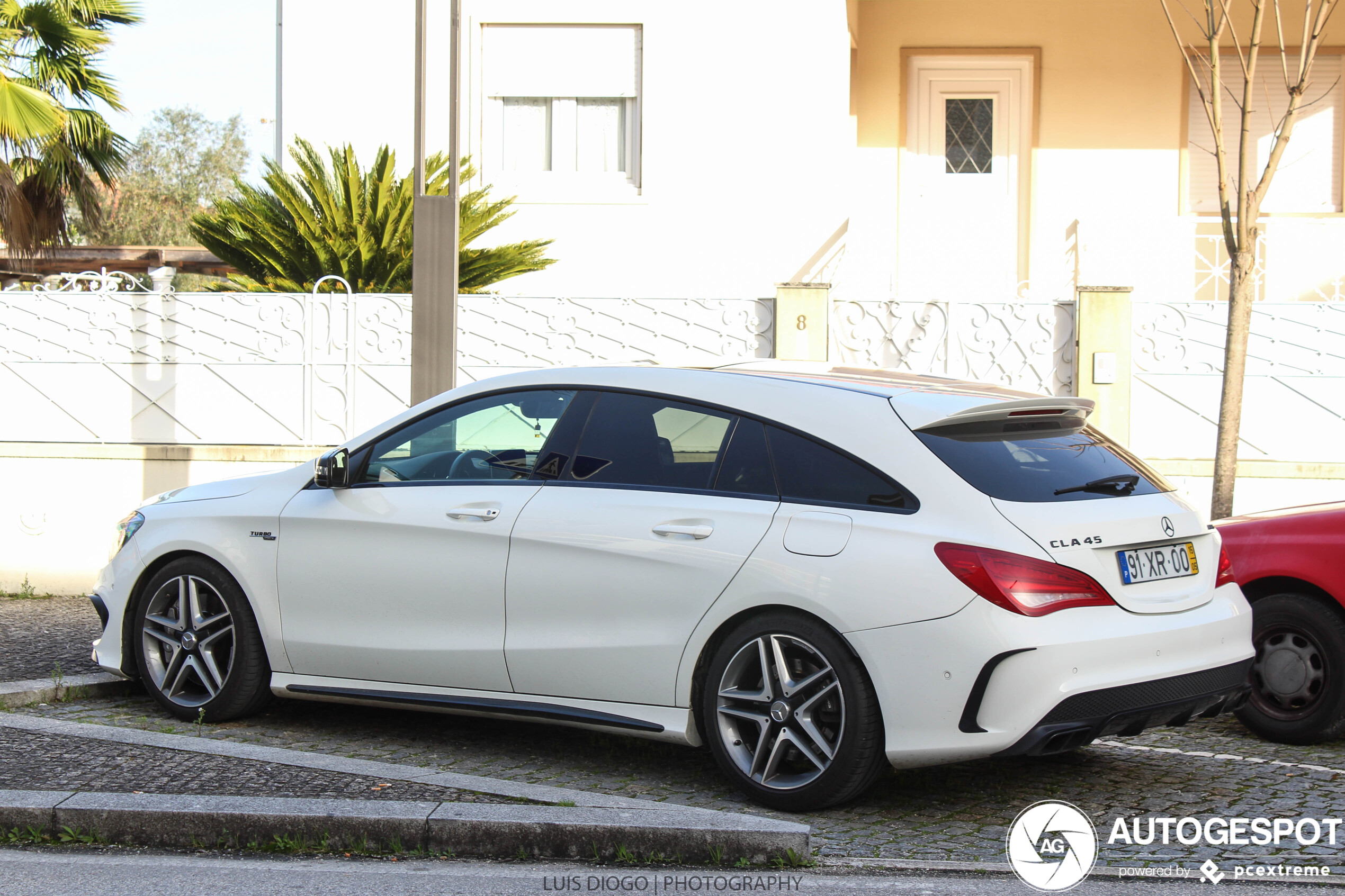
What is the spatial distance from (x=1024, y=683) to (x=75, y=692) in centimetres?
463

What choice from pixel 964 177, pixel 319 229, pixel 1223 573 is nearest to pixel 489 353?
pixel 319 229

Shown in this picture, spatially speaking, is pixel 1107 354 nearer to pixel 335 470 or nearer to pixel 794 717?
pixel 794 717

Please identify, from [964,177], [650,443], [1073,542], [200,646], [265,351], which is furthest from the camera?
[964,177]

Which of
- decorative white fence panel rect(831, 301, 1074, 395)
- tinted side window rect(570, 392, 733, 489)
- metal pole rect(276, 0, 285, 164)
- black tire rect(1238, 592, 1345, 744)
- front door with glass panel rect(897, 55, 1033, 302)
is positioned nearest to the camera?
tinted side window rect(570, 392, 733, 489)

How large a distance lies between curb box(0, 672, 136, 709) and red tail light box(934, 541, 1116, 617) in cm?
428

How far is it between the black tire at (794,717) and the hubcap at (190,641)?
2375 mm

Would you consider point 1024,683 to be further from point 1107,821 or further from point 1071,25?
point 1071,25

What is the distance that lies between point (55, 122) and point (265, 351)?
4521mm

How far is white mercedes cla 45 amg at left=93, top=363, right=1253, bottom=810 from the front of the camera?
422 centimetres

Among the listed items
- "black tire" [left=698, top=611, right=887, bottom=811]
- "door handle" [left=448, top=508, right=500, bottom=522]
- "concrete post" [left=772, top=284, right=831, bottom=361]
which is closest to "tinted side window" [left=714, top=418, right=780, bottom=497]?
"black tire" [left=698, top=611, right=887, bottom=811]

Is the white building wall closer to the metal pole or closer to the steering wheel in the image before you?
the metal pole

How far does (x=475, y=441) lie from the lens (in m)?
5.47

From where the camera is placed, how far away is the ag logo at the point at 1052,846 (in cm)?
404

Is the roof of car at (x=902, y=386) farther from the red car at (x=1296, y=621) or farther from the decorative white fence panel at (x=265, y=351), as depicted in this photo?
the decorative white fence panel at (x=265, y=351)
